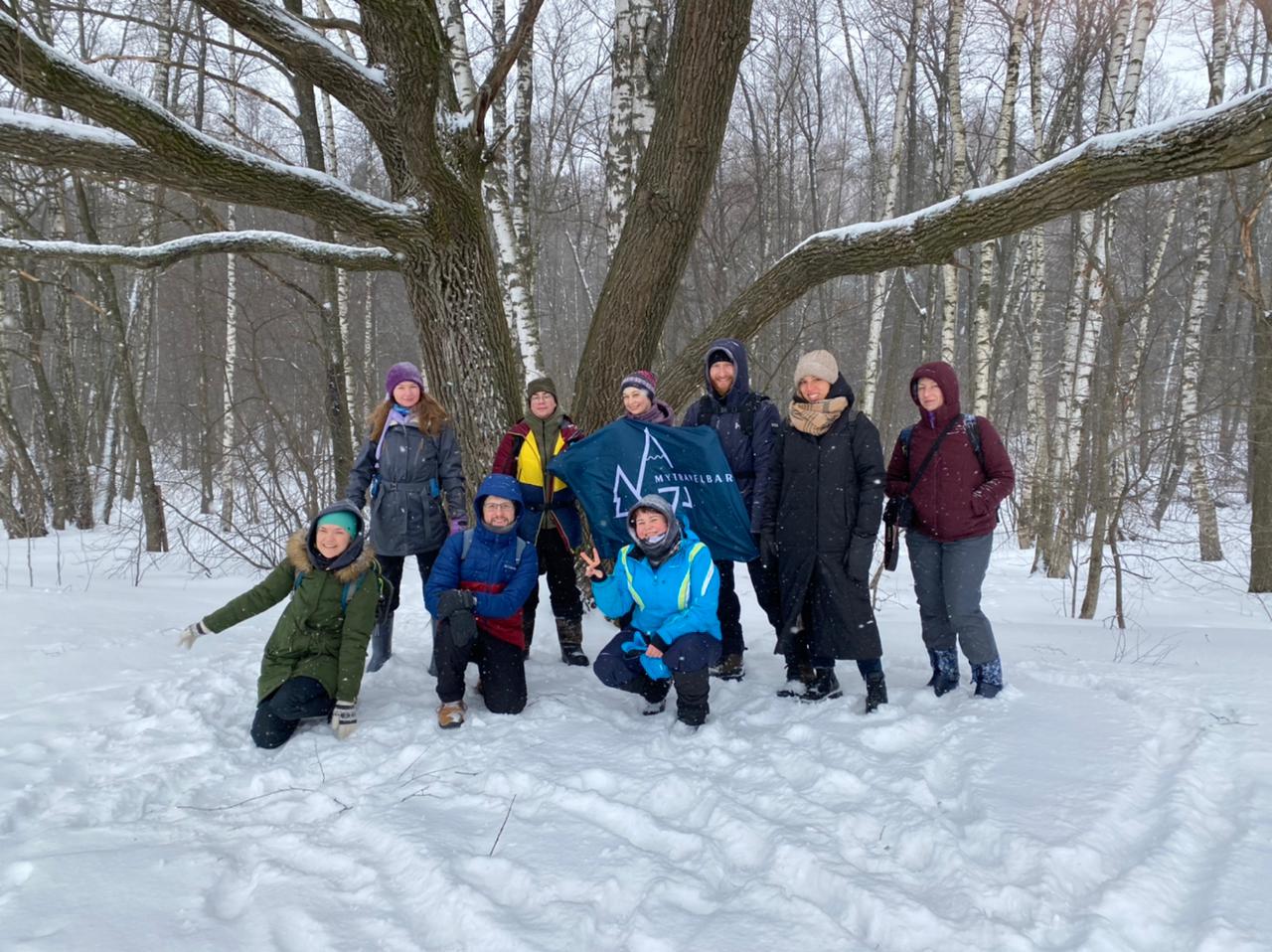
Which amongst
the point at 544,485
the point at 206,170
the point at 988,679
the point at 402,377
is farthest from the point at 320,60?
the point at 988,679

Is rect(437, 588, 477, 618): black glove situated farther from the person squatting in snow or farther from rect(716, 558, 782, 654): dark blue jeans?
rect(716, 558, 782, 654): dark blue jeans

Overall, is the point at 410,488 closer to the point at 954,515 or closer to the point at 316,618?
the point at 316,618

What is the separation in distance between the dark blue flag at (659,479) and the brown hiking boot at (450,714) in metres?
1.35

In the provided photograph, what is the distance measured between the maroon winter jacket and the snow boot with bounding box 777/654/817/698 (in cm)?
102

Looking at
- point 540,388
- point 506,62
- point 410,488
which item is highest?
point 506,62

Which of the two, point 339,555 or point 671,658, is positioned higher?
point 339,555

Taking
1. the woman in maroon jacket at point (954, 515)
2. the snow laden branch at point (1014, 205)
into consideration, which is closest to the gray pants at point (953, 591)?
the woman in maroon jacket at point (954, 515)

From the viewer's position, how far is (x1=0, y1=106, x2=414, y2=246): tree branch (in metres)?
3.48

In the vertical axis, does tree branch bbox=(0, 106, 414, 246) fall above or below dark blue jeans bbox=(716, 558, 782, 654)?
above

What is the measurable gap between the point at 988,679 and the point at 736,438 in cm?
187

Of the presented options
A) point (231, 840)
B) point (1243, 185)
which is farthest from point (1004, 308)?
point (231, 840)

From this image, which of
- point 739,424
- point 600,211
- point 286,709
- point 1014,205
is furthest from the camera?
point 600,211

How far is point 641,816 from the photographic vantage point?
2742 mm

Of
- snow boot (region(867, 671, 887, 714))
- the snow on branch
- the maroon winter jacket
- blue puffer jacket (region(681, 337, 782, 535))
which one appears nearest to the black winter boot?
snow boot (region(867, 671, 887, 714))
